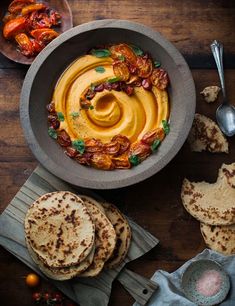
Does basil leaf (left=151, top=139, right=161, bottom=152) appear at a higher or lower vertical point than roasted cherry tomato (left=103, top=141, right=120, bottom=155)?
higher

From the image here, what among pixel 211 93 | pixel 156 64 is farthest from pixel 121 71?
pixel 211 93

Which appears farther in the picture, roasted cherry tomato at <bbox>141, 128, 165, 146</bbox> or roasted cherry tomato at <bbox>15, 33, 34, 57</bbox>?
roasted cherry tomato at <bbox>15, 33, 34, 57</bbox>

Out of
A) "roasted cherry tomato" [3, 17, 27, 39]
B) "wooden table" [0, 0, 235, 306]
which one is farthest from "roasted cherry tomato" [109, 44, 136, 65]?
"roasted cherry tomato" [3, 17, 27, 39]

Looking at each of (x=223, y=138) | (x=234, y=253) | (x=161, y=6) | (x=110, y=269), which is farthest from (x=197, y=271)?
(x=161, y=6)

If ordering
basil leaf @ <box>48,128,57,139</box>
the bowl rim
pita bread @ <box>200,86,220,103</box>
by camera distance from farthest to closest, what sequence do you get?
1. pita bread @ <box>200,86,220,103</box>
2. basil leaf @ <box>48,128,57,139</box>
3. the bowl rim

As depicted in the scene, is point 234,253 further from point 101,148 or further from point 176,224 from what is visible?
Answer: point 101,148

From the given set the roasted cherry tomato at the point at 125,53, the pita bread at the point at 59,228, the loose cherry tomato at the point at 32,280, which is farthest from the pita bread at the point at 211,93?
the loose cherry tomato at the point at 32,280

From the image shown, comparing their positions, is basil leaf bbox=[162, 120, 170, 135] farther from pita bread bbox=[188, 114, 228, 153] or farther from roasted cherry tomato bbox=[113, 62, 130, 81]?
roasted cherry tomato bbox=[113, 62, 130, 81]
